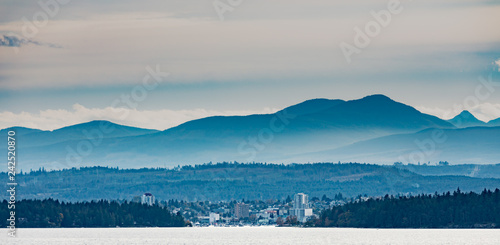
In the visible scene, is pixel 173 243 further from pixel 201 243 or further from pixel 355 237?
pixel 355 237

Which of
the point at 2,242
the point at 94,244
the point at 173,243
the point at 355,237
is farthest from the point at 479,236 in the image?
the point at 2,242

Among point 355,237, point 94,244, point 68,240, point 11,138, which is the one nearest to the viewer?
point 11,138

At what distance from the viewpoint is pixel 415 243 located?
558 ft

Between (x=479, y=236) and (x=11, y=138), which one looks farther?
(x=479, y=236)

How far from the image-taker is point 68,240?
18488cm

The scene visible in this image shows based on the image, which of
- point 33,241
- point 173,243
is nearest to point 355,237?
point 173,243

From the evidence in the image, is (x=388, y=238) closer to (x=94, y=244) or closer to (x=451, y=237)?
(x=451, y=237)

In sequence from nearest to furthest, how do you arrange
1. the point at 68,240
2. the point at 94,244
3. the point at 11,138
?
the point at 11,138 < the point at 94,244 < the point at 68,240

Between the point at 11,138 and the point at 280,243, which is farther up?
the point at 11,138

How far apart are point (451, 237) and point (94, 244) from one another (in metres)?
58.1

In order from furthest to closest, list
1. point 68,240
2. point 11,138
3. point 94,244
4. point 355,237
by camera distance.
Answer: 1. point 355,237
2. point 68,240
3. point 94,244
4. point 11,138

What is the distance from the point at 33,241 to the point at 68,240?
7.34 m

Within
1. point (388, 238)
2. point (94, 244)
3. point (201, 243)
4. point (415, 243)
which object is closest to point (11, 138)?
point (94, 244)

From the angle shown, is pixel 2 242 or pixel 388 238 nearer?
pixel 2 242
